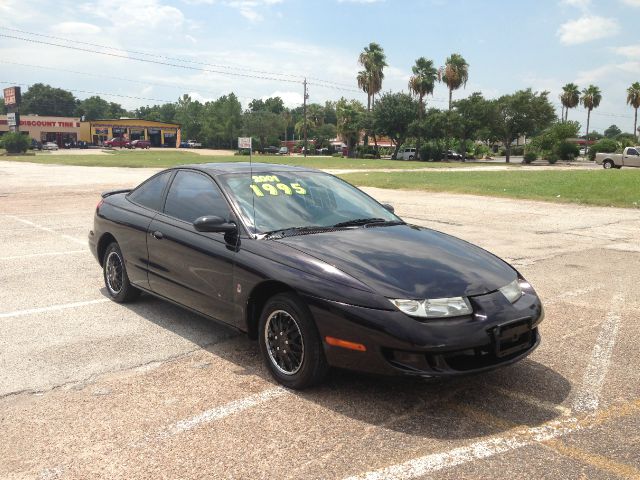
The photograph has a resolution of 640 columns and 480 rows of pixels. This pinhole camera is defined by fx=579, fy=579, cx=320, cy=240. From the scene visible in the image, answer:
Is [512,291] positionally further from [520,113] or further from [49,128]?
[49,128]

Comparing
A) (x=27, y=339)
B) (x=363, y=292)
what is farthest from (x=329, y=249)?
(x=27, y=339)

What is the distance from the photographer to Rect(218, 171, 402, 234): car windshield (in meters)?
4.30

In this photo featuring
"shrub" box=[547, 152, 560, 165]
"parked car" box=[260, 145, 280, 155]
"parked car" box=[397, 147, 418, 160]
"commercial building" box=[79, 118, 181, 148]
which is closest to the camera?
"shrub" box=[547, 152, 560, 165]

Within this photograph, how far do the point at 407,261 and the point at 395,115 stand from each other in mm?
70948

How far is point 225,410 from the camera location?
3.47 metres

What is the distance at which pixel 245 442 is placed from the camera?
10.1 ft

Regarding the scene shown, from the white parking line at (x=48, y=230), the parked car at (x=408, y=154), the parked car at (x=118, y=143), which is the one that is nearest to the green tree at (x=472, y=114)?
the parked car at (x=408, y=154)

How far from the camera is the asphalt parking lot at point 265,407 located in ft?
9.45

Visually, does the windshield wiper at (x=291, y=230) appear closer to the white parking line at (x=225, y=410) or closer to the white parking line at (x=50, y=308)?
the white parking line at (x=225, y=410)

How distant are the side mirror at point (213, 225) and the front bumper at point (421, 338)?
956 millimetres

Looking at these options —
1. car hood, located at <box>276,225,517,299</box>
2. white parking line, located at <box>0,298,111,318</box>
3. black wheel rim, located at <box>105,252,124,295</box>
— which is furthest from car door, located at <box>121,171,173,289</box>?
car hood, located at <box>276,225,517,299</box>

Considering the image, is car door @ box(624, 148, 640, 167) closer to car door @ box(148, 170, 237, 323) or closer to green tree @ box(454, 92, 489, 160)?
green tree @ box(454, 92, 489, 160)

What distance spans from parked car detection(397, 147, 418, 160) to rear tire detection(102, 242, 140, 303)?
Result: 66.0m

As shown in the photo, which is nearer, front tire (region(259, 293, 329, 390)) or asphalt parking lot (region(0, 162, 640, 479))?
asphalt parking lot (region(0, 162, 640, 479))
